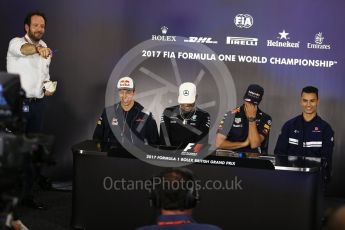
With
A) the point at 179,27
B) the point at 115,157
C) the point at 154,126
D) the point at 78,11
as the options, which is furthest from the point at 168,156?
the point at 78,11

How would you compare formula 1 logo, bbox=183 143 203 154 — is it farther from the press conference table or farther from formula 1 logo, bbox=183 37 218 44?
formula 1 logo, bbox=183 37 218 44

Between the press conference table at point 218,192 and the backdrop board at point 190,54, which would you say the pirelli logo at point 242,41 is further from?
the press conference table at point 218,192

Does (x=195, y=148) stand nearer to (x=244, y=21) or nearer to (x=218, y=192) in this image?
(x=218, y=192)

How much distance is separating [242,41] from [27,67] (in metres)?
2.09

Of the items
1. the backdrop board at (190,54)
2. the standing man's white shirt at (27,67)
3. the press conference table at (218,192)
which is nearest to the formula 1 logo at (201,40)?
the backdrop board at (190,54)

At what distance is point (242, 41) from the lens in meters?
5.73

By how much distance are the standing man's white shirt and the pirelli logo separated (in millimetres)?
1830

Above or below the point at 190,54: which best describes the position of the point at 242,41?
above

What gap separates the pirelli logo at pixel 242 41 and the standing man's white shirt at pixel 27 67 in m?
1.83

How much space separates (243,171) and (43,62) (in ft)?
7.10

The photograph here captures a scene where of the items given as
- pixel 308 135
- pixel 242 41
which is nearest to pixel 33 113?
pixel 242 41

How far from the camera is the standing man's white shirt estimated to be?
198 inches

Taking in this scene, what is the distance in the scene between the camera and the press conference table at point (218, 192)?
154 inches

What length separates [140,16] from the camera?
19.3ft
